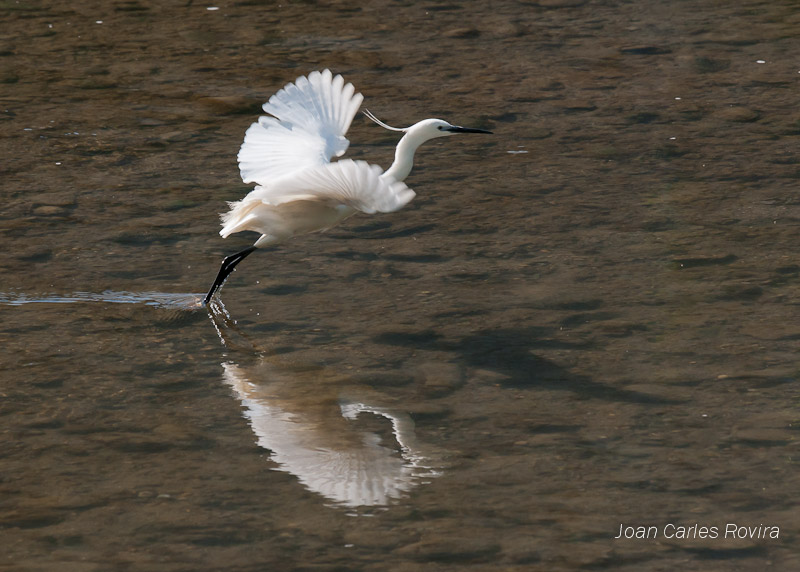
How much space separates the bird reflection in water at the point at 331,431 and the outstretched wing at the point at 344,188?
2.09ft

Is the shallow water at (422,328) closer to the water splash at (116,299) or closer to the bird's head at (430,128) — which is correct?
the water splash at (116,299)

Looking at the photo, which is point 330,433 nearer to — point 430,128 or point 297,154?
point 297,154

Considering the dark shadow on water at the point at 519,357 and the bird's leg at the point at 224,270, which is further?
the bird's leg at the point at 224,270

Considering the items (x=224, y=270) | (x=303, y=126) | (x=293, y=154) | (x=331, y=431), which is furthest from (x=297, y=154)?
(x=331, y=431)

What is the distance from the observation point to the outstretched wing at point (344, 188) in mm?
3842

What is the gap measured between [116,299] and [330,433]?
4.75 feet

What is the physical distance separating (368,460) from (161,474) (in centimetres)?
64

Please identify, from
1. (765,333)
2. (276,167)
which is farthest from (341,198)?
(765,333)

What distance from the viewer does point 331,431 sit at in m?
3.90

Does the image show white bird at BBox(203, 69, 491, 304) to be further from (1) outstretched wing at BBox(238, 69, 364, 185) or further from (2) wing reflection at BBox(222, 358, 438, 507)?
(2) wing reflection at BBox(222, 358, 438, 507)

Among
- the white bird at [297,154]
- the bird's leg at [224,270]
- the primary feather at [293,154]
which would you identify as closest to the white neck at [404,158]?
the white bird at [297,154]

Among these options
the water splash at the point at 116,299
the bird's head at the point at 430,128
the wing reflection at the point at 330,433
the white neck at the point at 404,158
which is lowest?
the wing reflection at the point at 330,433

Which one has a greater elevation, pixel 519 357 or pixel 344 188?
pixel 344 188

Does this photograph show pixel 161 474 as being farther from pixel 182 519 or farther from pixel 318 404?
pixel 318 404
